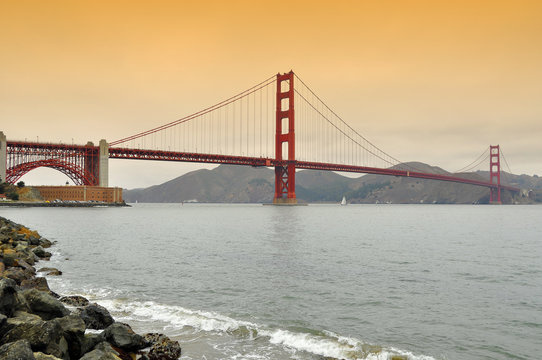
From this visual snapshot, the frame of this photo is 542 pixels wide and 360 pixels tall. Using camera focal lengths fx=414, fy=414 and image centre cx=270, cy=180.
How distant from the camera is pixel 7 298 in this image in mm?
7922

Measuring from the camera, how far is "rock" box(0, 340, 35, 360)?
556cm

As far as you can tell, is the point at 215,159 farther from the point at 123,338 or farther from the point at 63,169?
the point at 123,338

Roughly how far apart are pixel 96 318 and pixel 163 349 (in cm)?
248

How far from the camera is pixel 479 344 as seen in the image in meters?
8.52

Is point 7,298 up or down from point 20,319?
up

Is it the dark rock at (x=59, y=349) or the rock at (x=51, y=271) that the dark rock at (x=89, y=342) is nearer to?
the dark rock at (x=59, y=349)

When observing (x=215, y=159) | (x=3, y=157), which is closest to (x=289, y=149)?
(x=215, y=159)

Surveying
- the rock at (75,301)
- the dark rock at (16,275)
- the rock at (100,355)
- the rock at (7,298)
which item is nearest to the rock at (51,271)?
the dark rock at (16,275)

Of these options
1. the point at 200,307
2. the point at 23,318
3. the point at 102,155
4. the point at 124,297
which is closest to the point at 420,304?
the point at 200,307

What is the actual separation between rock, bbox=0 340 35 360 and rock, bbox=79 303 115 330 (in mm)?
3596

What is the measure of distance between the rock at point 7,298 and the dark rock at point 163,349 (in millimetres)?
2632

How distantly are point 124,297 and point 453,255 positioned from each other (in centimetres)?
1742

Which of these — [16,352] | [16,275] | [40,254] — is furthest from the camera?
[40,254]

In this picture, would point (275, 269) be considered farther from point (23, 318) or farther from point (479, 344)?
point (23, 318)
